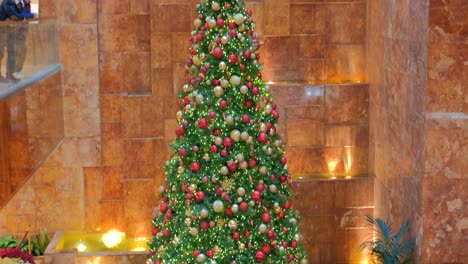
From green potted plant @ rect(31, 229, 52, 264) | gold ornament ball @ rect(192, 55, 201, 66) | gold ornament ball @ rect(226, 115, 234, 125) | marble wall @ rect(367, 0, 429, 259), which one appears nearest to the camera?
gold ornament ball @ rect(226, 115, 234, 125)

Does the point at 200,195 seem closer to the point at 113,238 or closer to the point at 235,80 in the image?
the point at 235,80

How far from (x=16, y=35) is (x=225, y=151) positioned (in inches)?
110

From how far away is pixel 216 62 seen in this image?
21.9ft

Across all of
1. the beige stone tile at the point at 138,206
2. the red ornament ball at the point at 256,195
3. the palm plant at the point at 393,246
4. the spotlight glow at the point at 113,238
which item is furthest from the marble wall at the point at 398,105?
the spotlight glow at the point at 113,238

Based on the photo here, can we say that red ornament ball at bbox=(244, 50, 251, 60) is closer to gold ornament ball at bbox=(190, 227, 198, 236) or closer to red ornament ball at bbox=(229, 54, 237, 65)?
red ornament ball at bbox=(229, 54, 237, 65)

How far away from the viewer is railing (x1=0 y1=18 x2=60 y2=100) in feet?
23.4

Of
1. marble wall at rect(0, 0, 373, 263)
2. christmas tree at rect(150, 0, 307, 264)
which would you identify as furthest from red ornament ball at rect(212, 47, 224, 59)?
marble wall at rect(0, 0, 373, 263)

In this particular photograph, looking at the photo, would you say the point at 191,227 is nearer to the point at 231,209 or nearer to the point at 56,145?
the point at 231,209

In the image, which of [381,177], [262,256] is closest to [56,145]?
[262,256]

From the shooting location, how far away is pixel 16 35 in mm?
7516

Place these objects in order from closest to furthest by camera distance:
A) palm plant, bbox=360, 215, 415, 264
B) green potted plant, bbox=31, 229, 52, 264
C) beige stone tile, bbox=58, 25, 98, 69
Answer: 1. palm plant, bbox=360, 215, 415, 264
2. green potted plant, bbox=31, 229, 52, 264
3. beige stone tile, bbox=58, 25, 98, 69

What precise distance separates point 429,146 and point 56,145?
15.7 ft

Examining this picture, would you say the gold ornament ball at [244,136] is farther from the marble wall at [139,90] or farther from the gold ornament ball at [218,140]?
the marble wall at [139,90]

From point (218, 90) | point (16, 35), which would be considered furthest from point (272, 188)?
point (16, 35)
